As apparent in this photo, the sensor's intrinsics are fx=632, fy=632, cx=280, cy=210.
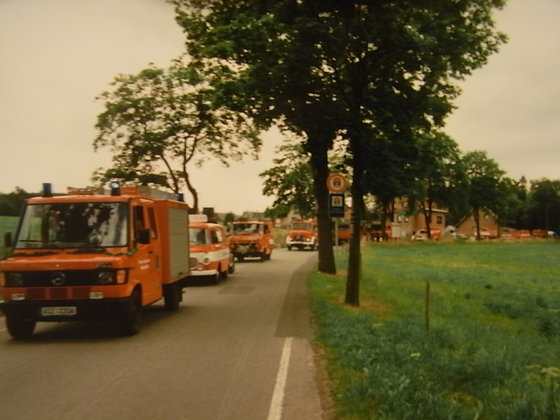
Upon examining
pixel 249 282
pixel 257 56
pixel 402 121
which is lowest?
pixel 249 282

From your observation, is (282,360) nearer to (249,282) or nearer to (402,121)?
(402,121)

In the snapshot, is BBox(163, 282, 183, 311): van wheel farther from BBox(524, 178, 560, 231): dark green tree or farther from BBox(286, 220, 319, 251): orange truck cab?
BBox(524, 178, 560, 231): dark green tree

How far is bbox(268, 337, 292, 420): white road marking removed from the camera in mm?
5938

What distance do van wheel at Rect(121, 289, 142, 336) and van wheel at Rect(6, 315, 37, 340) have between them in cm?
142

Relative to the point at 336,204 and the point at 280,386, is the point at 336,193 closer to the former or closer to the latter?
the point at 336,204

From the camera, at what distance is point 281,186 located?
57.7 m

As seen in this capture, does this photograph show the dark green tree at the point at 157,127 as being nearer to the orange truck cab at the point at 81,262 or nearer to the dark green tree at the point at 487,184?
the orange truck cab at the point at 81,262

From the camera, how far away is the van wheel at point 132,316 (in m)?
9.99

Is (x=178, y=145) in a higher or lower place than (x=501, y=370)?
higher

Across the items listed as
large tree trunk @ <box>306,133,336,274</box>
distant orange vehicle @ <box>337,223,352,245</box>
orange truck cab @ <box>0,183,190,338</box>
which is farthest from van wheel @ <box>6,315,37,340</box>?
distant orange vehicle @ <box>337,223,352,245</box>

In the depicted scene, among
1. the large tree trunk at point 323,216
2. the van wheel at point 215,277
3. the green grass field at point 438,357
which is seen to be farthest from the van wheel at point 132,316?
the large tree trunk at point 323,216

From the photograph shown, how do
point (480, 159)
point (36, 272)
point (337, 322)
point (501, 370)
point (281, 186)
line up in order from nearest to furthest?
point (501, 370), point (36, 272), point (337, 322), point (281, 186), point (480, 159)

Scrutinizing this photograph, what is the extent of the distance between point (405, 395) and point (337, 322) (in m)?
4.91

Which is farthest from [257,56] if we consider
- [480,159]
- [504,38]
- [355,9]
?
[480,159]
